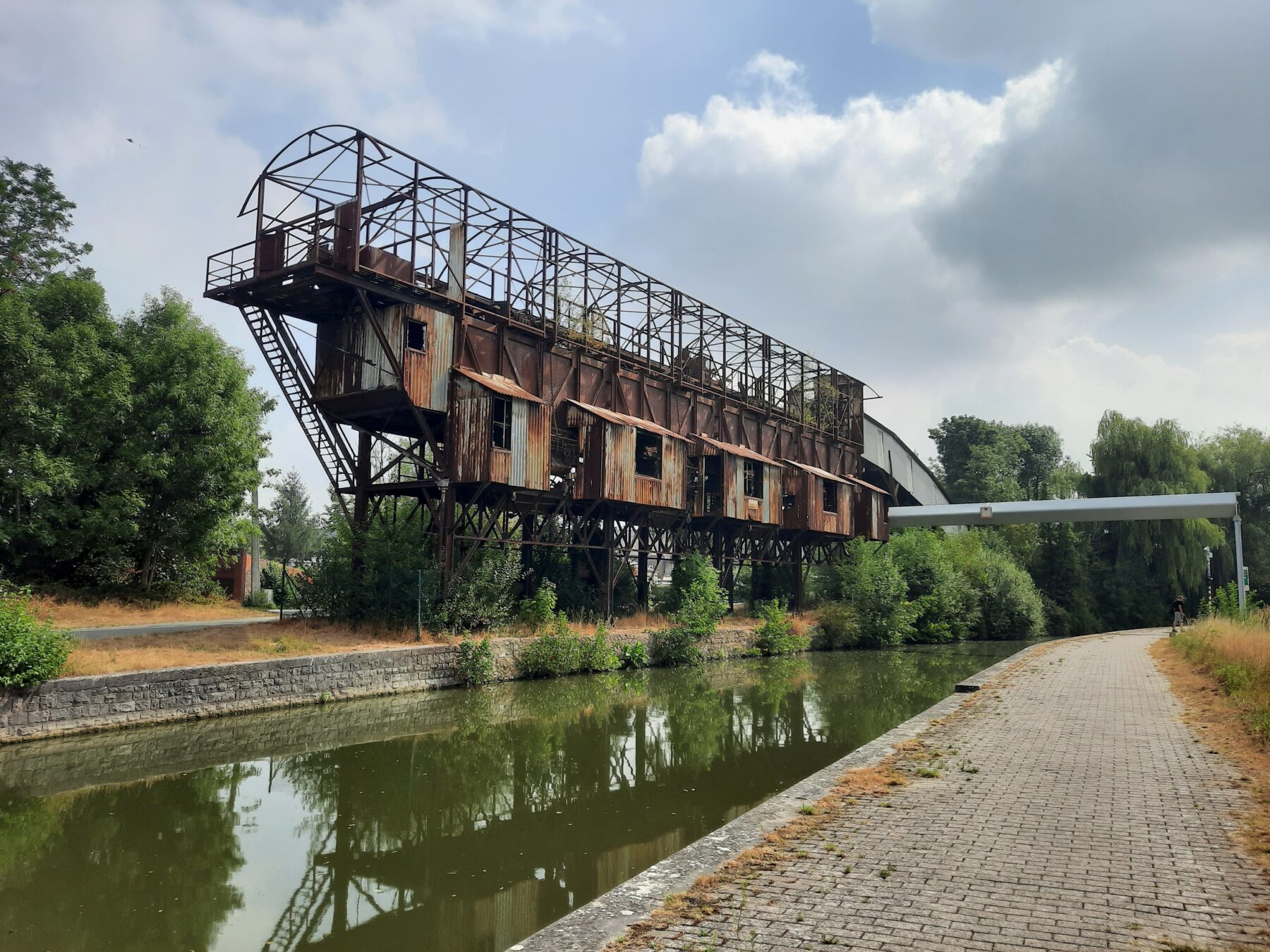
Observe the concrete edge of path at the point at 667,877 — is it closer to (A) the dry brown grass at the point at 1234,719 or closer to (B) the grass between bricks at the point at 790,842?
(B) the grass between bricks at the point at 790,842

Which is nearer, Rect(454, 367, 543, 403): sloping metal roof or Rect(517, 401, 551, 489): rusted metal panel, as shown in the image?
Rect(454, 367, 543, 403): sloping metal roof

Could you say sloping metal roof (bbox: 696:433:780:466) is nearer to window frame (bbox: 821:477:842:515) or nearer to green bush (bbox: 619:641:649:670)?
window frame (bbox: 821:477:842:515)

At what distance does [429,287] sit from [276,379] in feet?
15.8

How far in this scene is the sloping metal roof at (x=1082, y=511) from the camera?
36.4 meters

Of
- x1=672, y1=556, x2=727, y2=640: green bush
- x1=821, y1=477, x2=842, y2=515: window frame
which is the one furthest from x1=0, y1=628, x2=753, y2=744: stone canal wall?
x1=821, y1=477, x2=842, y2=515: window frame

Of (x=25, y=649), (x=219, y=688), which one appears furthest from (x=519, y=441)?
(x=25, y=649)

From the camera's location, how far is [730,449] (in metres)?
31.3

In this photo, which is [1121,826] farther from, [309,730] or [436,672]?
[436,672]

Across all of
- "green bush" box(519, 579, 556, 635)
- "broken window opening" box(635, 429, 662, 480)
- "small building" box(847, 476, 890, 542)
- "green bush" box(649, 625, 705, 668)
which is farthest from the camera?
"small building" box(847, 476, 890, 542)

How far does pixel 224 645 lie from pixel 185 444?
11.8 metres

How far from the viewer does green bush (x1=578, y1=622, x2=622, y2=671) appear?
22266 millimetres

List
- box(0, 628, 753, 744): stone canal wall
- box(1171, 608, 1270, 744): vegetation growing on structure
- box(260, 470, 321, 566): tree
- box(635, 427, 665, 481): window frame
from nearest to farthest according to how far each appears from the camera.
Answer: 1. box(1171, 608, 1270, 744): vegetation growing on structure
2. box(0, 628, 753, 744): stone canal wall
3. box(635, 427, 665, 481): window frame
4. box(260, 470, 321, 566): tree

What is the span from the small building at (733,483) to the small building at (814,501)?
188 centimetres

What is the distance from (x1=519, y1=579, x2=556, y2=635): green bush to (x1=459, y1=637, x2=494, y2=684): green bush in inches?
114
